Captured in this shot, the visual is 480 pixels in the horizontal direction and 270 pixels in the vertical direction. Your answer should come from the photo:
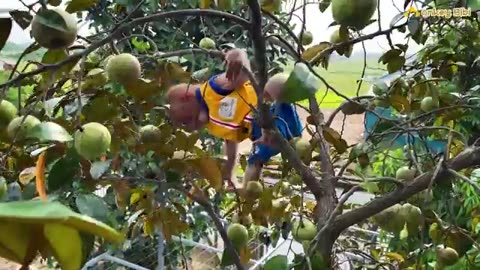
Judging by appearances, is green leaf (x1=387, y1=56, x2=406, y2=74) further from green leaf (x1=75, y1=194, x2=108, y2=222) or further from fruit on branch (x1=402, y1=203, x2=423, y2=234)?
green leaf (x1=75, y1=194, x2=108, y2=222)

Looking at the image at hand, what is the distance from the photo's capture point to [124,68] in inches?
25.6

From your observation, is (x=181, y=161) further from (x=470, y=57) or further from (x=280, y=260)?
(x=470, y=57)

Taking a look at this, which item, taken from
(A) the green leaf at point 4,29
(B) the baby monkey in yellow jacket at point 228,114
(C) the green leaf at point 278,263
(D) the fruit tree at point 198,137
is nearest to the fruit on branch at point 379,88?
(D) the fruit tree at point 198,137

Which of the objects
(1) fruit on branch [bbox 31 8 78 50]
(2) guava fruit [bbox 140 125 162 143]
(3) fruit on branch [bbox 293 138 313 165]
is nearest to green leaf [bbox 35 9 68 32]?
(1) fruit on branch [bbox 31 8 78 50]

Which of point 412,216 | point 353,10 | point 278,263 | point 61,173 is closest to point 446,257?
point 412,216

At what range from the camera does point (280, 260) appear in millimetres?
607

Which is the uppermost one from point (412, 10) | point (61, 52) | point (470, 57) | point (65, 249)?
point (470, 57)

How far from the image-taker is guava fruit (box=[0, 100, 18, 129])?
547 millimetres

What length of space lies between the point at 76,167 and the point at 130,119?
244 mm

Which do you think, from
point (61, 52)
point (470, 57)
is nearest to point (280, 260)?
point (61, 52)

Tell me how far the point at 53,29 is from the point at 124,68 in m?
0.20

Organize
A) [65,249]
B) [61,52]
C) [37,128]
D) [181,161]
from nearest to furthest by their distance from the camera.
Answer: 1. [65,249]
2. [37,128]
3. [61,52]
4. [181,161]

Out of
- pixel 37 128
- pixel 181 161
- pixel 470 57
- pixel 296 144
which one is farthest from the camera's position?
pixel 470 57

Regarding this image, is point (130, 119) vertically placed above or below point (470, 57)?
below
